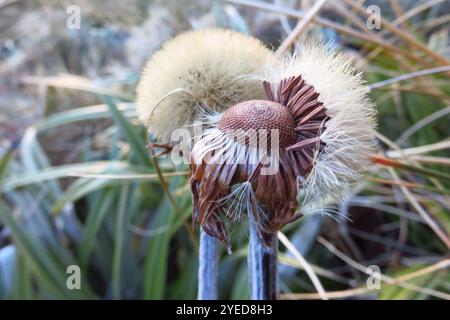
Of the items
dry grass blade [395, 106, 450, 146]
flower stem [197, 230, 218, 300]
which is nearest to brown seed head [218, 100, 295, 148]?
flower stem [197, 230, 218, 300]

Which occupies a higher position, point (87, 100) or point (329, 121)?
point (87, 100)

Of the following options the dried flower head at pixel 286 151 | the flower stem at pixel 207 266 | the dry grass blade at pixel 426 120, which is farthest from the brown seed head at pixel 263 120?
the dry grass blade at pixel 426 120

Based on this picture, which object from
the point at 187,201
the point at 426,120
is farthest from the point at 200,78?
the point at 426,120

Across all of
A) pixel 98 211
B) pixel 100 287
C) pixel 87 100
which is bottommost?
pixel 100 287

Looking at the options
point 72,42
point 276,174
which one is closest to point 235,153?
point 276,174
